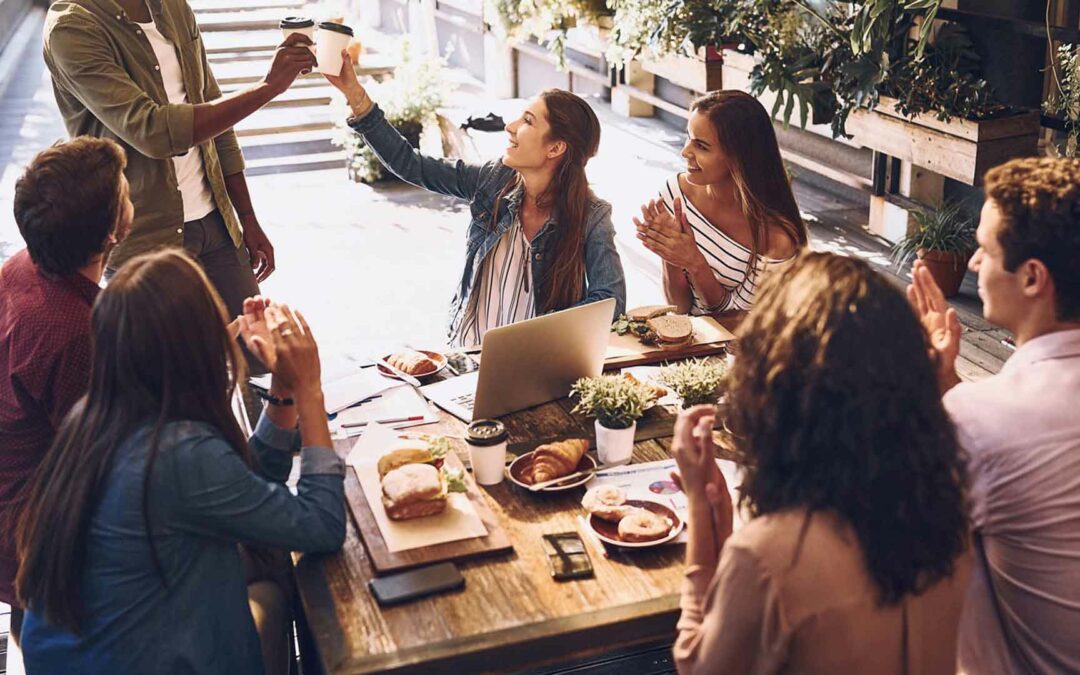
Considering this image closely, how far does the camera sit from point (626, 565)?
1955 millimetres

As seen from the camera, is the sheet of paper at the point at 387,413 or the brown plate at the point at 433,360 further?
the brown plate at the point at 433,360

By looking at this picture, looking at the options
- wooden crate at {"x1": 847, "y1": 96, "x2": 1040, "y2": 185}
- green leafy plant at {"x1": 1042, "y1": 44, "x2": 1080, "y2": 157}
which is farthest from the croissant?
wooden crate at {"x1": 847, "y1": 96, "x2": 1040, "y2": 185}

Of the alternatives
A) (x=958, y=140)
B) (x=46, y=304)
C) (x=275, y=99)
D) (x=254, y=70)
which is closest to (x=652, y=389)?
(x=46, y=304)

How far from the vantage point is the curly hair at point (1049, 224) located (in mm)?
1751

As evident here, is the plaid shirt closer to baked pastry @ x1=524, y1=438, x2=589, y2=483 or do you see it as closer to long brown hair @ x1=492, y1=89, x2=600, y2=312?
baked pastry @ x1=524, y1=438, x2=589, y2=483

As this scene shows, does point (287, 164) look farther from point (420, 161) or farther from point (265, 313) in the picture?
point (265, 313)

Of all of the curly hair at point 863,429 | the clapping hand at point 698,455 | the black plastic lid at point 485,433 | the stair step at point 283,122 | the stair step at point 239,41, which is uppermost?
the curly hair at point 863,429

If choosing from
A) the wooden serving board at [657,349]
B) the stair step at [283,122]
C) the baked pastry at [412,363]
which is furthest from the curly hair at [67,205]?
the stair step at [283,122]

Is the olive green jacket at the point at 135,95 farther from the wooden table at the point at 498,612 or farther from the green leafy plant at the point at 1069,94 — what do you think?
the green leafy plant at the point at 1069,94

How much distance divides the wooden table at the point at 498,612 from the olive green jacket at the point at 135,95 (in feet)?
4.46

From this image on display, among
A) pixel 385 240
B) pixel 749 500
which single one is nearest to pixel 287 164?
pixel 385 240

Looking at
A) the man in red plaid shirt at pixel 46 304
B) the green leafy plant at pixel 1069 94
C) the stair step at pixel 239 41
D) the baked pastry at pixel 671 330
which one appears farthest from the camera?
the stair step at pixel 239 41

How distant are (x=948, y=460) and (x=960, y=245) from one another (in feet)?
12.7

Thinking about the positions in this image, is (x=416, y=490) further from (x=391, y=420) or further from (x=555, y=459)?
(x=391, y=420)
